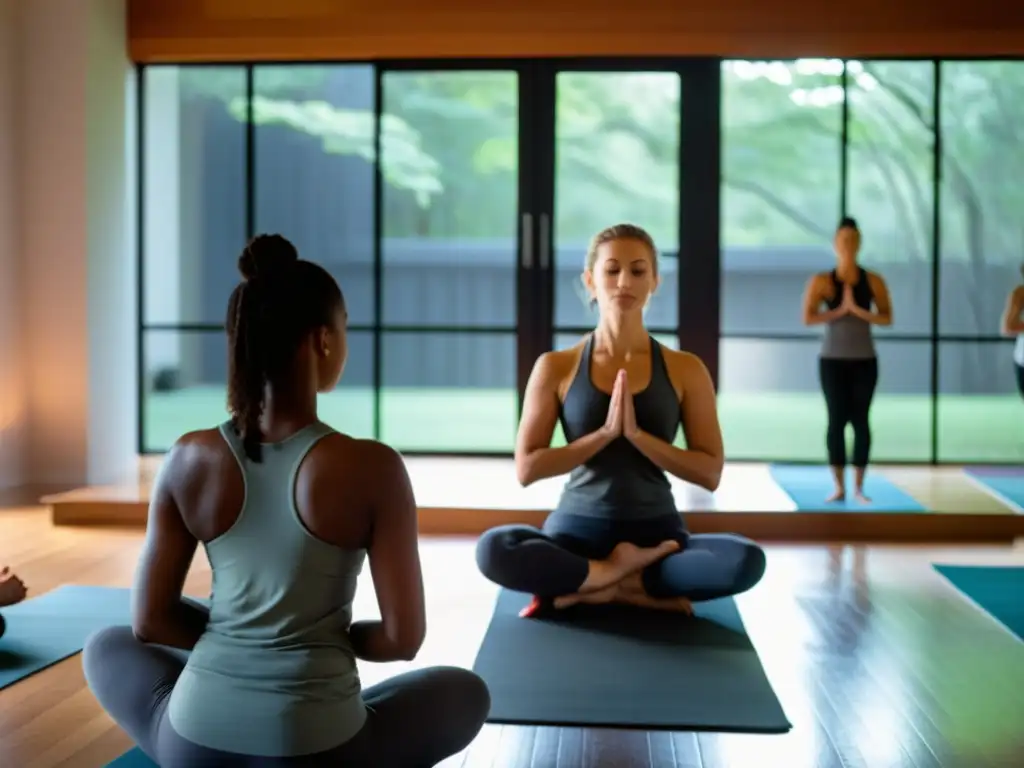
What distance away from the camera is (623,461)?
3.32 m

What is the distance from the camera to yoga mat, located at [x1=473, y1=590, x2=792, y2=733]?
101 inches

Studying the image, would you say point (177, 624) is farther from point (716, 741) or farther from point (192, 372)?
point (192, 372)

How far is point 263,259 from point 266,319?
0.27 feet

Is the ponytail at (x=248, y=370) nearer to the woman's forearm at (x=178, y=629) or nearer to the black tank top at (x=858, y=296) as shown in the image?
the woman's forearm at (x=178, y=629)

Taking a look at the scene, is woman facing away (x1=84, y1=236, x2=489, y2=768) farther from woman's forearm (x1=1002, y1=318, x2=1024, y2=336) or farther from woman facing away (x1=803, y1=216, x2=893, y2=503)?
woman's forearm (x1=1002, y1=318, x2=1024, y2=336)

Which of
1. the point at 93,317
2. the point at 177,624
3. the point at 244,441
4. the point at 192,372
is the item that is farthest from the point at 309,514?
the point at 192,372

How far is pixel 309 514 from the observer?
1602 mm

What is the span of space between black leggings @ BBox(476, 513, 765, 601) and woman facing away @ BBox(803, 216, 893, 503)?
2.02 m

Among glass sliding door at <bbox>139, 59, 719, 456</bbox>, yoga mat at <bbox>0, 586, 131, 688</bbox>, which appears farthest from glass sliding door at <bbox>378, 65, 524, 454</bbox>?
yoga mat at <bbox>0, 586, 131, 688</bbox>

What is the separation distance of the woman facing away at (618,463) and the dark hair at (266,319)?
1637 millimetres

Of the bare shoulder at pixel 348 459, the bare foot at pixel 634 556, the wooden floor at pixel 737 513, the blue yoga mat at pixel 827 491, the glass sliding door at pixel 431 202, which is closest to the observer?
the bare shoulder at pixel 348 459

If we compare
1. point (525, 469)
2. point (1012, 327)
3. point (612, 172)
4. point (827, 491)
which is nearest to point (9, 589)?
point (525, 469)

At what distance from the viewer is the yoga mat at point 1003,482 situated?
5.41 m

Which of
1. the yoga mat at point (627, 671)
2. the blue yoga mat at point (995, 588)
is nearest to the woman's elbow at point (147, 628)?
the yoga mat at point (627, 671)
